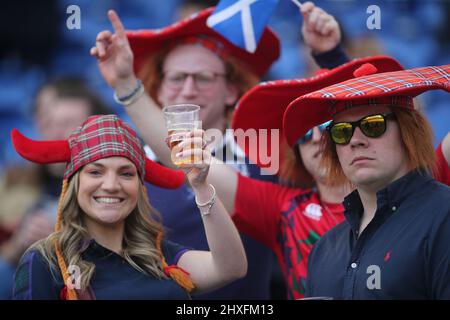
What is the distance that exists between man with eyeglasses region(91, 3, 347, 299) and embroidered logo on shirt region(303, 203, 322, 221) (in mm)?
460

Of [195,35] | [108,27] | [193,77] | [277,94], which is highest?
[108,27]

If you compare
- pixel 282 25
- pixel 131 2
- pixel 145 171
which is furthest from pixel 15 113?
pixel 145 171

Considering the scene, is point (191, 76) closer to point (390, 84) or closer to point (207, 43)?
point (207, 43)

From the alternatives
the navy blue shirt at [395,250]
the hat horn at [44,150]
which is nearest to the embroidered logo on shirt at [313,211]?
the navy blue shirt at [395,250]

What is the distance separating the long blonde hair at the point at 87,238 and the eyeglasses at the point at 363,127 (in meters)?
0.80

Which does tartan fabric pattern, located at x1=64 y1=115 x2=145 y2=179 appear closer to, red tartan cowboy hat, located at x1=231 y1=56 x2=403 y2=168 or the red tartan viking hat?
the red tartan viking hat

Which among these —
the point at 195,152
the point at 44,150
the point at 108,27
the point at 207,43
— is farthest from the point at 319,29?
the point at 108,27

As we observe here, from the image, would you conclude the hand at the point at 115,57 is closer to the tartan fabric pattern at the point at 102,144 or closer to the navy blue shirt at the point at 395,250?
the tartan fabric pattern at the point at 102,144

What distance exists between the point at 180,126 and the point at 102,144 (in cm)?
41

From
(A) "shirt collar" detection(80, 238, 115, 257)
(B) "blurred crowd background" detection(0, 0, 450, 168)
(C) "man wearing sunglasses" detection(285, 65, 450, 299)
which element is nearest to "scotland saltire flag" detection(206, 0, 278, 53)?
(C) "man wearing sunglasses" detection(285, 65, 450, 299)

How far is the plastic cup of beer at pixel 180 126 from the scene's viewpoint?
3.38m

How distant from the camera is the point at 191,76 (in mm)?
4734

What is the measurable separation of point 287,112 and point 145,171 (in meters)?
0.61

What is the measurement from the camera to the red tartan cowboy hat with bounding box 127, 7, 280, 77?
15.6ft
